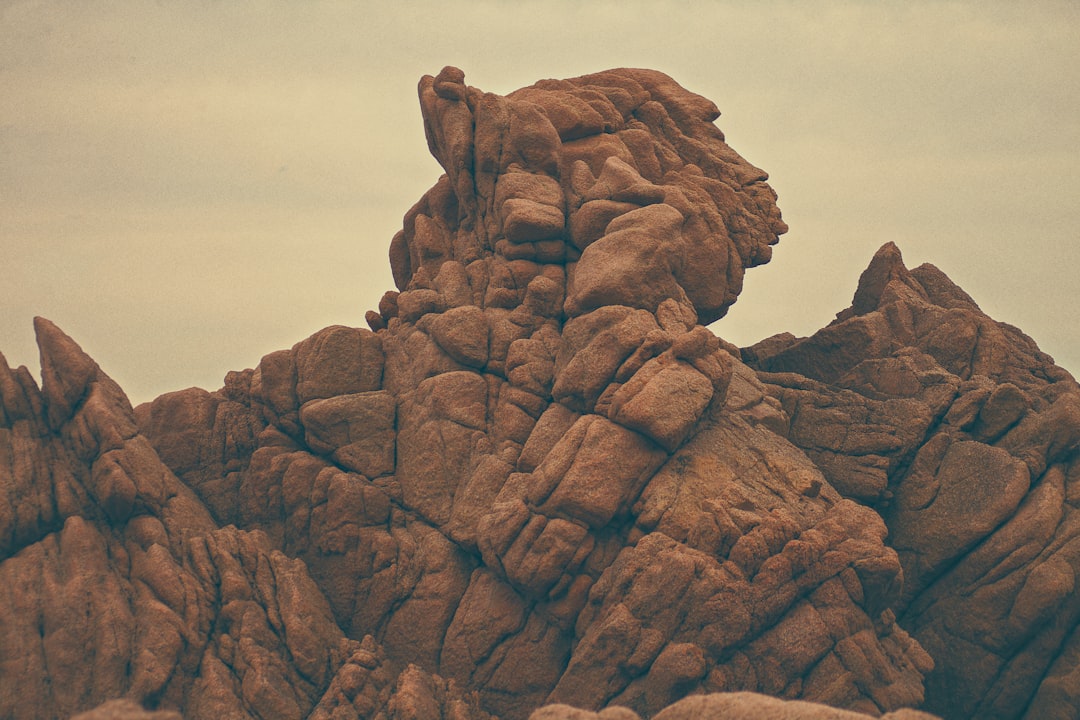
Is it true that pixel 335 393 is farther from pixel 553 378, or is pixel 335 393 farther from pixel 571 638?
pixel 571 638

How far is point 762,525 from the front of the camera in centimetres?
6297

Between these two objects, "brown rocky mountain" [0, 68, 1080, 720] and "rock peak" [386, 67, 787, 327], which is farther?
"rock peak" [386, 67, 787, 327]

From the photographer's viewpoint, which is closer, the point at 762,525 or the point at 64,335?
the point at 762,525

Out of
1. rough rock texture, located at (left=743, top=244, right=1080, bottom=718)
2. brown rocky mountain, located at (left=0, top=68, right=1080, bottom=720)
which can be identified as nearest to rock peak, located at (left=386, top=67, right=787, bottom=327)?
brown rocky mountain, located at (left=0, top=68, right=1080, bottom=720)

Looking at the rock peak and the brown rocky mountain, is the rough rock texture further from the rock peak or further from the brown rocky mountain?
the rock peak

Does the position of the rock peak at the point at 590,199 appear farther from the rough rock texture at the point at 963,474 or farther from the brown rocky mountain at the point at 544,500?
the rough rock texture at the point at 963,474

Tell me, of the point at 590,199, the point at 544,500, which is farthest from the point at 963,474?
the point at 590,199

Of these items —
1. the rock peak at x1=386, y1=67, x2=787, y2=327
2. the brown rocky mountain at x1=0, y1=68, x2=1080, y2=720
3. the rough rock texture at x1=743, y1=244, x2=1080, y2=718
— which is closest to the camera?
the brown rocky mountain at x1=0, y1=68, x2=1080, y2=720

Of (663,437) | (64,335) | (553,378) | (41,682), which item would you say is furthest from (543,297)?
(41,682)

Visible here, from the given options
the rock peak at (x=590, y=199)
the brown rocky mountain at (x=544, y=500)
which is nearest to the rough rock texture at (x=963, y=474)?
the brown rocky mountain at (x=544, y=500)

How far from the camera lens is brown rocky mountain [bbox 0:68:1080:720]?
61969mm

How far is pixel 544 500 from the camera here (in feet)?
210

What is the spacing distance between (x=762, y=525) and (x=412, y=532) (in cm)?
1539

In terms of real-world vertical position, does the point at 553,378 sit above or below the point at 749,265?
below
